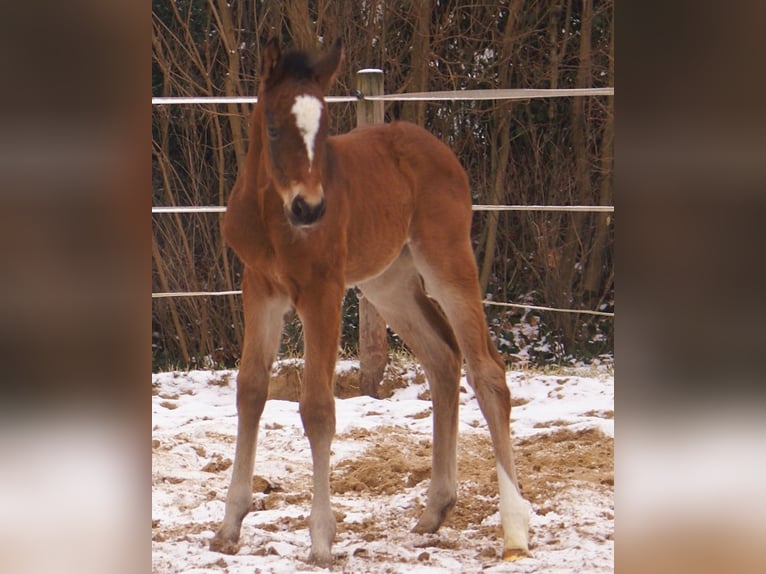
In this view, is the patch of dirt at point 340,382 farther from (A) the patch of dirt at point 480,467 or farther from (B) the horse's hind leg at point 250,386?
(B) the horse's hind leg at point 250,386

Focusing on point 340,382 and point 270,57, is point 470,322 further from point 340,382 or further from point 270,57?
point 340,382

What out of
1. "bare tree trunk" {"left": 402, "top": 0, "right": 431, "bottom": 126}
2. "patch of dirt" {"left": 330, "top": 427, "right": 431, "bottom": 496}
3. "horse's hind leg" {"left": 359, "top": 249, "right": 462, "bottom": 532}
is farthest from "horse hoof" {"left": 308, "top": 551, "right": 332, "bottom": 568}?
"bare tree trunk" {"left": 402, "top": 0, "right": 431, "bottom": 126}

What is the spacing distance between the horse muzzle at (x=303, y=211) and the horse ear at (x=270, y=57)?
0.29 meters

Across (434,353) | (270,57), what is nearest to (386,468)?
(434,353)

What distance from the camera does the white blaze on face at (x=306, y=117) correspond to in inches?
81.0

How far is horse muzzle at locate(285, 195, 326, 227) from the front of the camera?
204cm

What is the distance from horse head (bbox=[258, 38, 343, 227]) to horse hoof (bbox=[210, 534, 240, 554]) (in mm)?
824

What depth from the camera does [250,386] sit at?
2.30 meters

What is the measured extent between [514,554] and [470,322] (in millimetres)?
594

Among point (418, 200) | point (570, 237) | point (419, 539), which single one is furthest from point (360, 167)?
point (570, 237)
